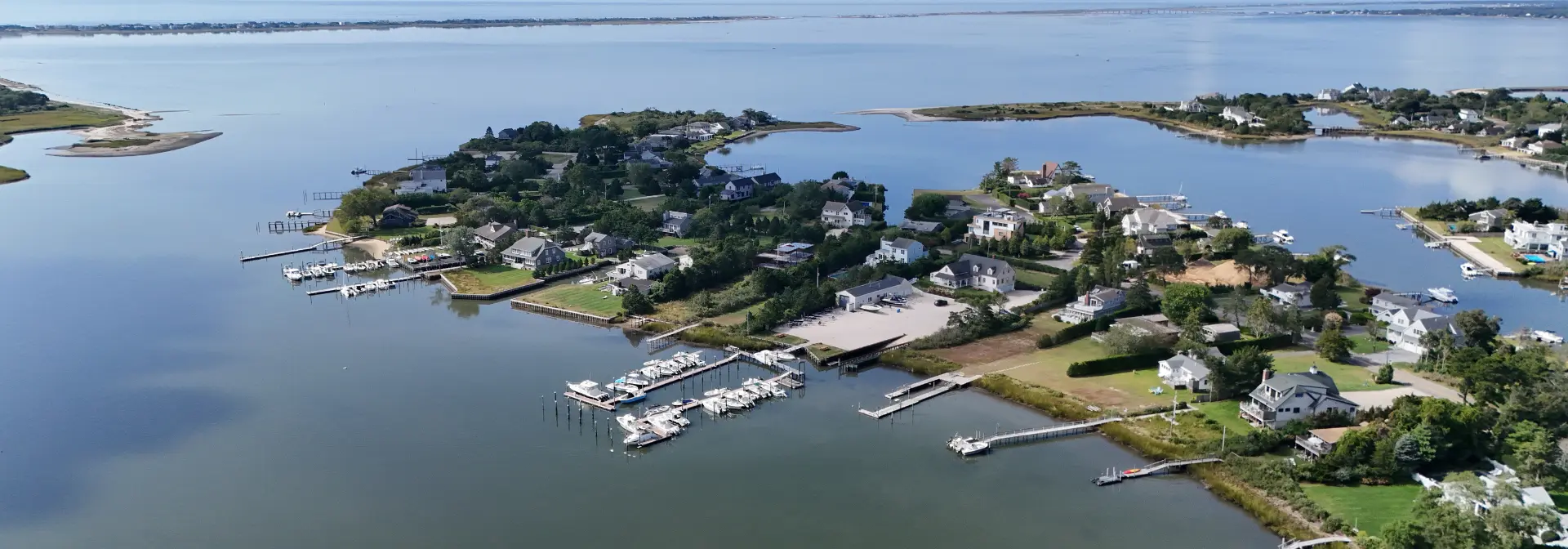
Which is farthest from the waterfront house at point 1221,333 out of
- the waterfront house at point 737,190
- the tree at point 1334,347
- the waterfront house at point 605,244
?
the waterfront house at point 737,190

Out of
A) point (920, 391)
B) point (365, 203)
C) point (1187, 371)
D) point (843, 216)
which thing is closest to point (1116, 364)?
point (1187, 371)

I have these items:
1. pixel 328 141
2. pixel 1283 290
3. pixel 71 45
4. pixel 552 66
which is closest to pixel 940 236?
pixel 1283 290

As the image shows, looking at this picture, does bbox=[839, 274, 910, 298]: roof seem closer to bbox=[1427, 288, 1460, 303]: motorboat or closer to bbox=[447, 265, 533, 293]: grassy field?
bbox=[447, 265, 533, 293]: grassy field

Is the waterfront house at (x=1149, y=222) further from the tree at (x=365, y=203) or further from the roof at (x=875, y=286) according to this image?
the tree at (x=365, y=203)

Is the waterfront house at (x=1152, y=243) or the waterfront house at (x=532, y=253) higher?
the waterfront house at (x=1152, y=243)

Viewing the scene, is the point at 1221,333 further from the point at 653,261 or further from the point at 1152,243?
the point at 653,261

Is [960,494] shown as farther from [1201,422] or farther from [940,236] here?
[940,236]
